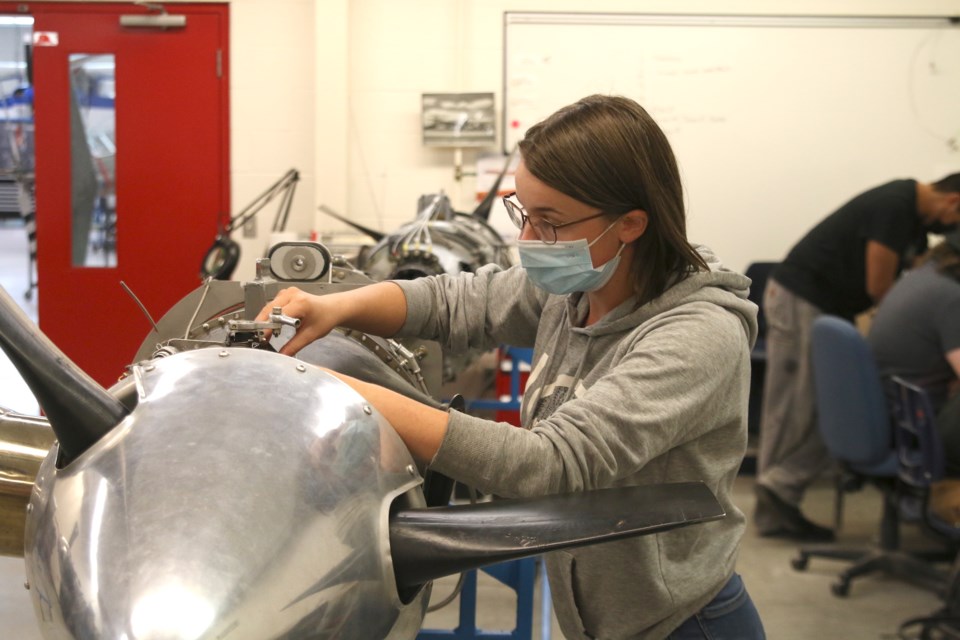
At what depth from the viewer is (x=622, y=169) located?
1.08m

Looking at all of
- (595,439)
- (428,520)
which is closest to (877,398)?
(595,439)

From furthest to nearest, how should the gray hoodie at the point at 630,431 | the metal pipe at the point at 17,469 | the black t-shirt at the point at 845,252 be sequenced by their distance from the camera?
1. the black t-shirt at the point at 845,252
2. the metal pipe at the point at 17,469
3. the gray hoodie at the point at 630,431

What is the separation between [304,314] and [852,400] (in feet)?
6.95

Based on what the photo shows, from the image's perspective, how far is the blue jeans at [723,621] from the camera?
1170 millimetres

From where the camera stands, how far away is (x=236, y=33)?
4.69 meters

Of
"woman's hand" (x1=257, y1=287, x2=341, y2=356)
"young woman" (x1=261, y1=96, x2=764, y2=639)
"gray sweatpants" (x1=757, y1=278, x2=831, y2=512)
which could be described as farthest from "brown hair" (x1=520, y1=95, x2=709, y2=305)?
"gray sweatpants" (x1=757, y1=278, x2=831, y2=512)

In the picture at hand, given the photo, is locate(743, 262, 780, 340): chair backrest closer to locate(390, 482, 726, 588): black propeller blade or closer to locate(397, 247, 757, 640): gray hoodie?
locate(397, 247, 757, 640): gray hoodie

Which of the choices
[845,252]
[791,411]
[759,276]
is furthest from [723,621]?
[759,276]

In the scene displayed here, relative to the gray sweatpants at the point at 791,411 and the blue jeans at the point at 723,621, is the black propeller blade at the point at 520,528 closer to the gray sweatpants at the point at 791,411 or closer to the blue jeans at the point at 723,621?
the blue jeans at the point at 723,621

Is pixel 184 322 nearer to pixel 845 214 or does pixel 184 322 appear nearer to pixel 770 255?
pixel 845 214

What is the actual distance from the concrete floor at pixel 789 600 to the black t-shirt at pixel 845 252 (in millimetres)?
921

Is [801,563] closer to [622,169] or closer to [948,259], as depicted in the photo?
[948,259]

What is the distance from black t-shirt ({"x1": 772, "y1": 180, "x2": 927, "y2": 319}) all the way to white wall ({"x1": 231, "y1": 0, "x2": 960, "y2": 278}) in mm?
1078

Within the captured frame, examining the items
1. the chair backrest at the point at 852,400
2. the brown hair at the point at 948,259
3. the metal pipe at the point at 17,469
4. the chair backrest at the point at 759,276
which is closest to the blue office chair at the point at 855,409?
the chair backrest at the point at 852,400
